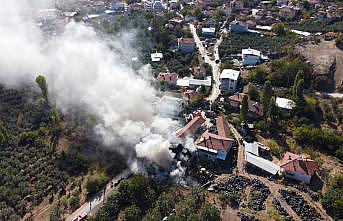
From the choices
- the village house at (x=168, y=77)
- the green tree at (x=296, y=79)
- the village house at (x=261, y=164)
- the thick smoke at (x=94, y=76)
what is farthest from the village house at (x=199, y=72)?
the village house at (x=261, y=164)

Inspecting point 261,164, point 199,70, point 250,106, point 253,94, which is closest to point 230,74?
point 253,94

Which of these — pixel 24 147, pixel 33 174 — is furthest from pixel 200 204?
pixel 24 147

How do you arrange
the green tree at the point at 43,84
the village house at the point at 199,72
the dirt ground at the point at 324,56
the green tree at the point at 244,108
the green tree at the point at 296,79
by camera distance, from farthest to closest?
1. the village house at the point at 199,72
2. the dirt ground at the point at 324,56
3. the green tree at the point at 296,79
4. the green tree at the point at 43,84
5. the green tree at the point at 244,108

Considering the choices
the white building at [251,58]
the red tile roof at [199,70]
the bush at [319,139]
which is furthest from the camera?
the white building at [251,58]

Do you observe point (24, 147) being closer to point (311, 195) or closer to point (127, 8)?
point (311, 195)

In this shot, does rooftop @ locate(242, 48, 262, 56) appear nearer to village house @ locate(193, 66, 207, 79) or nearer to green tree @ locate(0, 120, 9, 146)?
village house @ locate(193, 66, 207, 79)

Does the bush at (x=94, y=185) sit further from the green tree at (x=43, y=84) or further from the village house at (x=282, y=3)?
the village house at (x=282, y=3)

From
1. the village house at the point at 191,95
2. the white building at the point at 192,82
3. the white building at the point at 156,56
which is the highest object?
the white building at the point at 156,56
